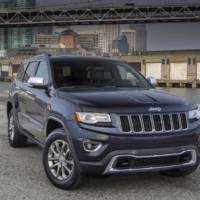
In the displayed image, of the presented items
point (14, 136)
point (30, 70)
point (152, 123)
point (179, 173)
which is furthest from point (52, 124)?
point (14, 136)

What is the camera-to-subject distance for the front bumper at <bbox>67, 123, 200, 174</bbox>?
468 cm

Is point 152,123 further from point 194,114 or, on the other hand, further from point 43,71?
point 43,71

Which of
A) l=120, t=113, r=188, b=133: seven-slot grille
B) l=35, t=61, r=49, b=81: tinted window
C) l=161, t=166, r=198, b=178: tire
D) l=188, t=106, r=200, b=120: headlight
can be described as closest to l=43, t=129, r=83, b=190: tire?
l=120, t=113, r=188, b=133: seven-slot grille

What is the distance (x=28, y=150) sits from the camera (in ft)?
25.2

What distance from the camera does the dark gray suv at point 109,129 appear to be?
4.71 meters

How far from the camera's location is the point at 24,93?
689 centimetres

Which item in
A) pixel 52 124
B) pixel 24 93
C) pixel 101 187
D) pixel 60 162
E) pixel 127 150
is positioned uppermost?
pixel 24 93

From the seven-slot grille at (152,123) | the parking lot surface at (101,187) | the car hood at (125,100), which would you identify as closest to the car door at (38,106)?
the car hood at (125,100)

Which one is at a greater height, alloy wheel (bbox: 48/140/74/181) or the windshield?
the windshield

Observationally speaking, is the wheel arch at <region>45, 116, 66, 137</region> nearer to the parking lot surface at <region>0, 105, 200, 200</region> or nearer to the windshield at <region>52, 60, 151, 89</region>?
the windshield at <region>52, 60, 151, 89</region>

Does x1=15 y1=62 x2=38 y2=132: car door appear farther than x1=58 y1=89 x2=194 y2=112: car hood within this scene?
Yes

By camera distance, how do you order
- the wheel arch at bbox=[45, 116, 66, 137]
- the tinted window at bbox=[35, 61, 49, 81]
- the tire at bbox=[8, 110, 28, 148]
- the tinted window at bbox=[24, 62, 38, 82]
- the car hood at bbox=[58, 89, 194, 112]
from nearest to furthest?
the car hood at bbox=[58, 89, 194, 112]
the wheel arch at bbox=[45, 116, 66, 137]
the tinted window at bbox=[35, 61, 49, 81]
the tinted window at bbox=[24, 62, 38, 82]
the tire at bbox=[8, 110, 28, 148]

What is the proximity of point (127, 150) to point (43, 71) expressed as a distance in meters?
2.28

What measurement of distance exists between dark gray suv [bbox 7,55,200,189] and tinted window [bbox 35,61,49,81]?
18 cm
